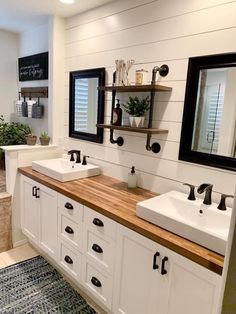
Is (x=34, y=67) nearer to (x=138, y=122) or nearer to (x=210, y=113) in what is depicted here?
(x=138, y=122)

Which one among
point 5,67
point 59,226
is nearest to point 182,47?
point 59,226

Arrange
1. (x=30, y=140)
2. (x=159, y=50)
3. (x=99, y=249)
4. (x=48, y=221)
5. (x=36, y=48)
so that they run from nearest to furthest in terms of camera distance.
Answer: (x=99, y=249) → (x=159, y=50) → (x=48, y=221) → (x=30, y=140) → (x=36, y=48)

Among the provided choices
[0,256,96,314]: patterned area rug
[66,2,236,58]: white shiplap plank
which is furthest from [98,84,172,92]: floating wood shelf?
[0,256,96,314]: patterned area rug

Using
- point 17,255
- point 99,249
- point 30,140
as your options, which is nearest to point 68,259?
point 99,249

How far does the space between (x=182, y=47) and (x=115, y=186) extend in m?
1.22

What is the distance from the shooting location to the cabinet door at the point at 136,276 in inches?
56.7

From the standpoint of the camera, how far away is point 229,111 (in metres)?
1.62

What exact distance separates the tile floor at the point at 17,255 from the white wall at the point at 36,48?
1464 mm

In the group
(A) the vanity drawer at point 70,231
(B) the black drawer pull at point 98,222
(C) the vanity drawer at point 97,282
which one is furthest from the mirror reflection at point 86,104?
(C) the vanity drawer at point 97,282

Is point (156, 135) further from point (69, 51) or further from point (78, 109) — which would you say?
point (69, 51)

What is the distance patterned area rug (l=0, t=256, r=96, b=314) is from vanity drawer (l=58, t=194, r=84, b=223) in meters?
0.67

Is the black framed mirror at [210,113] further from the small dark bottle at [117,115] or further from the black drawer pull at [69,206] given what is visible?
the black drawer pull at [69,206]

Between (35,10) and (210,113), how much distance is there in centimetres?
211

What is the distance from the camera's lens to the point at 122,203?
1.81 metres
